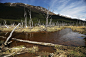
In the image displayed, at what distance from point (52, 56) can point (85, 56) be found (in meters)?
3.39

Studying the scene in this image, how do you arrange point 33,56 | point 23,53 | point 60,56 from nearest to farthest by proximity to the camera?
point 60,56
point 33,56
point 23,53

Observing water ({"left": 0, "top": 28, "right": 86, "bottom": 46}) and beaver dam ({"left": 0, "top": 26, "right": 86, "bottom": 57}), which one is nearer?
beaver dam ({"left": 0, "top": 26, "right": 86, "bottom": 57})

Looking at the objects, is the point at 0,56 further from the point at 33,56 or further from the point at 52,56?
the point at 52,56

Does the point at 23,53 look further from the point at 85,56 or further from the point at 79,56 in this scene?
the point at 85,56

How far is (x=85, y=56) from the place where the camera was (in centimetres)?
525

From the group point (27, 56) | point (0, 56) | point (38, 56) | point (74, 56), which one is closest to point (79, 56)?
point (74, 56)

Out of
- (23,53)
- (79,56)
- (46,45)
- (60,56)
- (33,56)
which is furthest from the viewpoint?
(46,45)

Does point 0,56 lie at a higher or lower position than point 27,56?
higher

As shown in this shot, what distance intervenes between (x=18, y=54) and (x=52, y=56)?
390cm

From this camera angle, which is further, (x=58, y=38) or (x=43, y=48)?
(x=58, y=38)

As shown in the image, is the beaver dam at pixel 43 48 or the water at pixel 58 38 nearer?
the beaver dam at pixel 43 48

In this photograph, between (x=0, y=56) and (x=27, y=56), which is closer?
(x=0, y=56)

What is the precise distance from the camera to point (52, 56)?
5156mm

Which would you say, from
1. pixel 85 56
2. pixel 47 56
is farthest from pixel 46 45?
pixel 85 56
